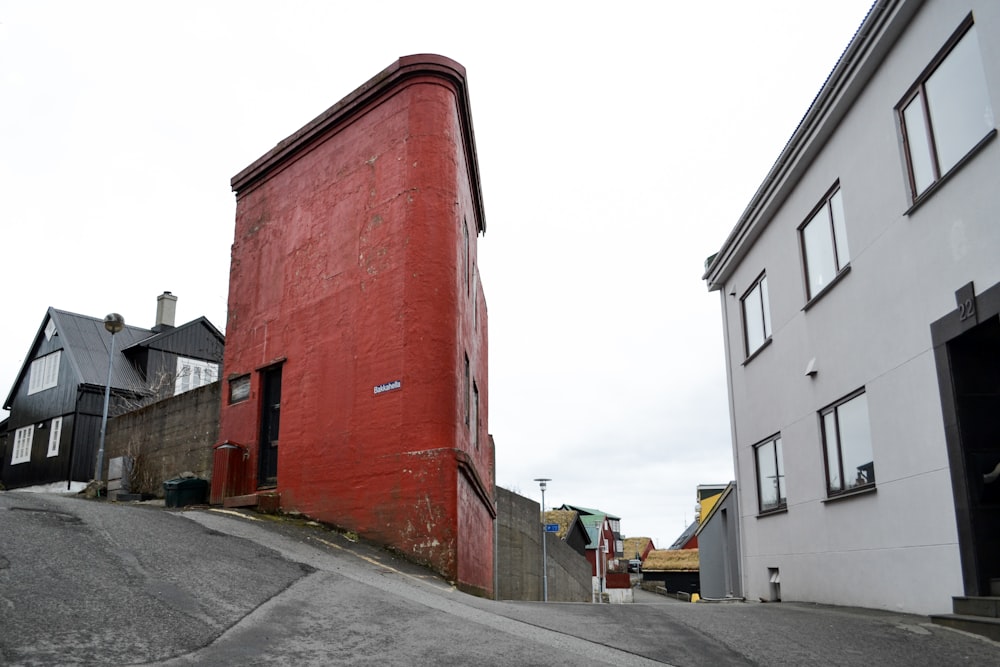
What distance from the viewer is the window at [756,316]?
1423 centimetres

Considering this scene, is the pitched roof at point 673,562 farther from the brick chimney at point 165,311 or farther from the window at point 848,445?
the window at point 848,445

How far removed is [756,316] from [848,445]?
4.64 meters

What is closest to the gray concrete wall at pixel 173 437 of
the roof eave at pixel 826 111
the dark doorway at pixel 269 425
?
the dark doorway at pixel 269 425

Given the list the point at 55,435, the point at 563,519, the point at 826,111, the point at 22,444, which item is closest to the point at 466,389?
the point at 826,111

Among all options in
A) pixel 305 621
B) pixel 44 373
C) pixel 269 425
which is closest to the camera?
pixel 305 621

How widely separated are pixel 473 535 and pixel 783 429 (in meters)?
5.42

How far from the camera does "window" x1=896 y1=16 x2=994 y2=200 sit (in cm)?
756

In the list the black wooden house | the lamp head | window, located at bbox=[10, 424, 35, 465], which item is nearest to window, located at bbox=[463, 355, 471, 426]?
the lamp head

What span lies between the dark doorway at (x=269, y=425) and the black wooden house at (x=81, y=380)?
16728 millimetres

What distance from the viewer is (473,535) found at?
1363cm

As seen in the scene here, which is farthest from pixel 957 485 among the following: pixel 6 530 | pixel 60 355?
pixel 60 355

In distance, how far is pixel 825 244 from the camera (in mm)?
11453

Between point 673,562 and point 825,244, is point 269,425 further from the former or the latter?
point 673,562

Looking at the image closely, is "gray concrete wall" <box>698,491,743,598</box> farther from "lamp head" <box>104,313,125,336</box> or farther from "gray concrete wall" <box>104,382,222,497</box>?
"lamp head" <box>104,313,125,336</box>
